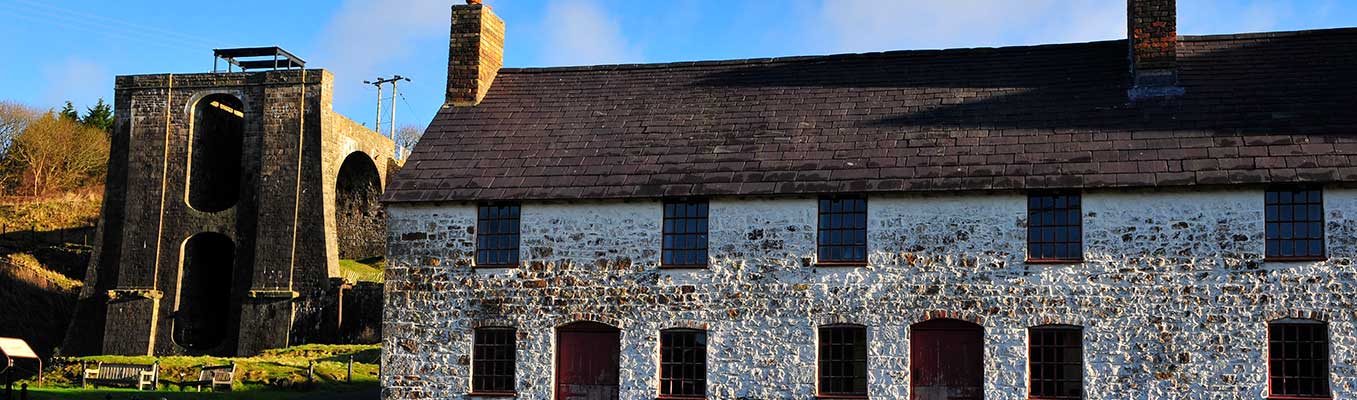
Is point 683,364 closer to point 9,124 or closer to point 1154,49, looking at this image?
point 1154,49

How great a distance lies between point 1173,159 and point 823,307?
5756 mm

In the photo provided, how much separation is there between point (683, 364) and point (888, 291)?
3.52m

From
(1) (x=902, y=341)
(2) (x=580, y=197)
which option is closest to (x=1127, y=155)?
(1) (x=902, y=341)

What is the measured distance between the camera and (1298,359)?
20.2 meters

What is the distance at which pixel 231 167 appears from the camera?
46188 mm

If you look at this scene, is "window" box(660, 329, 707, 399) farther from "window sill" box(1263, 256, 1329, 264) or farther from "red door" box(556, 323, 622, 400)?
"window sill" box(1263, 256, 1329, 264)

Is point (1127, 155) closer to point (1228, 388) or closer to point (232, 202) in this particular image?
point (1228, 388)

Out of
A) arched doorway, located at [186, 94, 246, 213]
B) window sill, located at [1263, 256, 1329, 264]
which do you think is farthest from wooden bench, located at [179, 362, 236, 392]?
window sill, located at [1263, 256, 1329, 264]

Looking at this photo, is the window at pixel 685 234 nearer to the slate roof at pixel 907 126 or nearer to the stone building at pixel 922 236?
the stone building at pixel 922 236

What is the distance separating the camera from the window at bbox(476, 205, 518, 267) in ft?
77.2

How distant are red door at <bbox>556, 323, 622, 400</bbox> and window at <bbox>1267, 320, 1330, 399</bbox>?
9.99m

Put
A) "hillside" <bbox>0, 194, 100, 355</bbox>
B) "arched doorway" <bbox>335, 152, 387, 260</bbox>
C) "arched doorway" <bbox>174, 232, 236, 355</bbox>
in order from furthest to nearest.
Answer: "arched doorway" <bbox>335, 152, 387, 260</bbox>
"hillside" <bbox>0, 194, 100, 355</bbox>
"arched doorway" <bbox>174, 232, 236, 355</bbox>

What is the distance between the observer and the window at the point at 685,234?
22.8 metres

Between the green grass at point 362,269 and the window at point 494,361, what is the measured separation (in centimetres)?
1968
